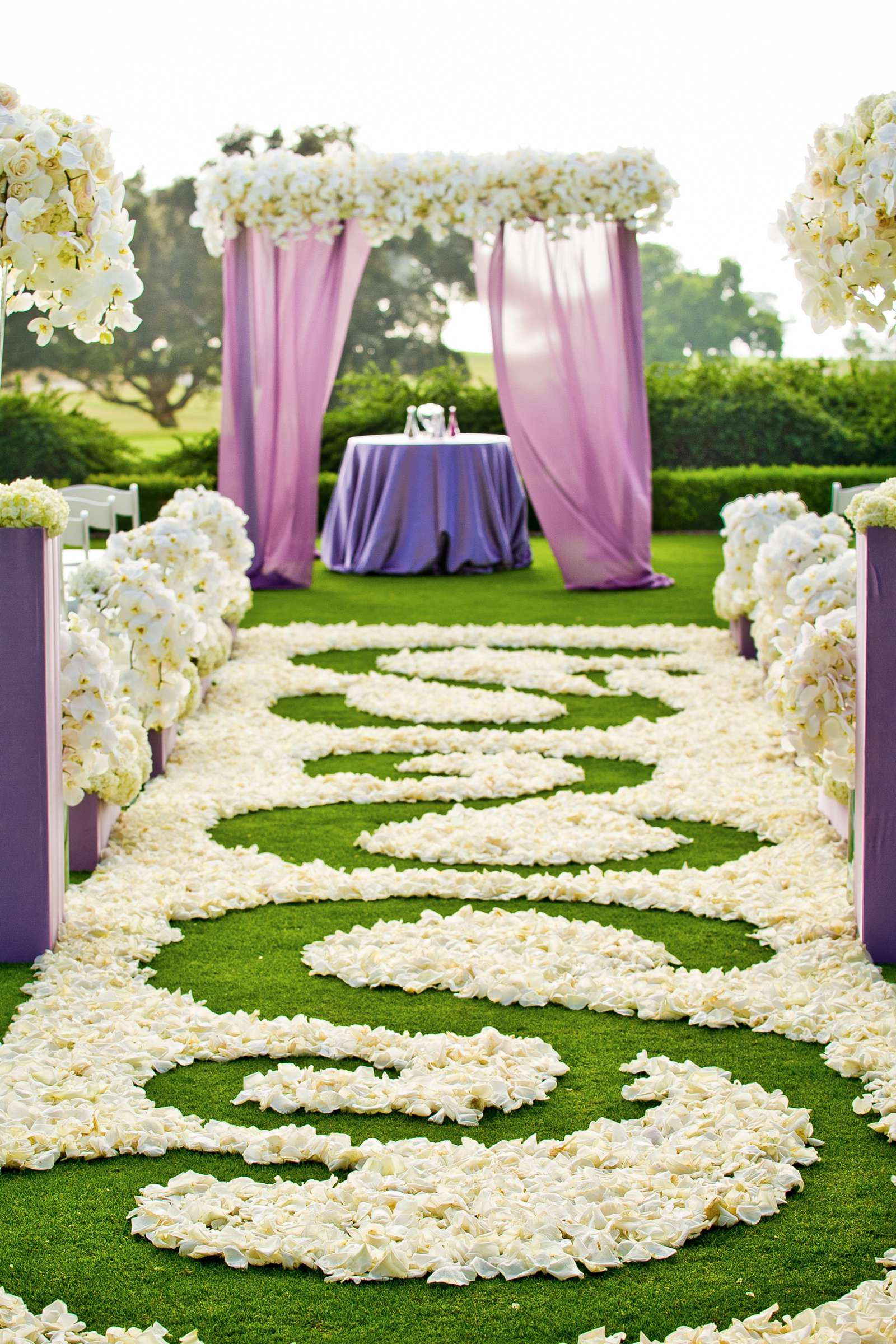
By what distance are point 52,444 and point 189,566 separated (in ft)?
32.7

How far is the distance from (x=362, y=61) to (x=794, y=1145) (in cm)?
1365

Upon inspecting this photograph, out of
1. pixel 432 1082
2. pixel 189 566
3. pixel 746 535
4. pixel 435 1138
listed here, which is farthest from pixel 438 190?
pixel 435 1138

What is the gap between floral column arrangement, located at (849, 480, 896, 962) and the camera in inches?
130

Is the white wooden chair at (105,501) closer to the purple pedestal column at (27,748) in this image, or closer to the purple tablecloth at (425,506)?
the purple tablecloth at (425,506)

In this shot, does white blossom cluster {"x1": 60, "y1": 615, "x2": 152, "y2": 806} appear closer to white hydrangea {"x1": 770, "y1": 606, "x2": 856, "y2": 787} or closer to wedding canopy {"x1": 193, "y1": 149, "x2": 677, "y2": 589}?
white hydrangea {"x1": 770, "y1": 606, "x2": 856, "y2": 787}

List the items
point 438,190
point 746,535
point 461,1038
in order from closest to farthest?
1. point 461,1038
2. point 746,535
3. point 438,190

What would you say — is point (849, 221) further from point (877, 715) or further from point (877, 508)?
point (877, 715)

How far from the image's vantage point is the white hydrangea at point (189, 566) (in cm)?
550

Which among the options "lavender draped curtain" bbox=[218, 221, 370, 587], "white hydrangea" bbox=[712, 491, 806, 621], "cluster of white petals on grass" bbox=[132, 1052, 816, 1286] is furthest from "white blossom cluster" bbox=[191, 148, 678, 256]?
"cluster of white petals on grass" bbox=[132, 1052, 816, 1286]

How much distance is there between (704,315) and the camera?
2362 cm

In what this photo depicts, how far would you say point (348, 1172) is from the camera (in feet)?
8.17

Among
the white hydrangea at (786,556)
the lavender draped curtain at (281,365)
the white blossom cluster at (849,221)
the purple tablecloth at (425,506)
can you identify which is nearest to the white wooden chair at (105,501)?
the lavender draped curtain at (281,365)

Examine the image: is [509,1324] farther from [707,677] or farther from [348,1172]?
[707,677]

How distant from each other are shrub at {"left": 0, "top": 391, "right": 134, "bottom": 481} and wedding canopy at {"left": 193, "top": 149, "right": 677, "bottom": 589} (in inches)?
238
